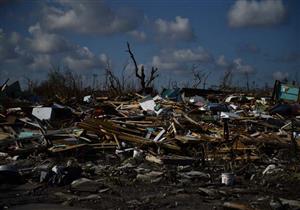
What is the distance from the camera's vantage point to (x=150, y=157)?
9156 millimetres

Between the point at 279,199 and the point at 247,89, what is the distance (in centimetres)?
1575

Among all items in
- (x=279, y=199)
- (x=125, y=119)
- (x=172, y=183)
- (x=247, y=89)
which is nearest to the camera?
(x=279, y=199)

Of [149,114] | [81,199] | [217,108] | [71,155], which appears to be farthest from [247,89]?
[81,199]

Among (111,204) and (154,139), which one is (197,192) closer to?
(111,204)

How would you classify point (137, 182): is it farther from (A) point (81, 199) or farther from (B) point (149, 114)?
(B) point (149, 114)

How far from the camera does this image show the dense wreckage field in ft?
20.6

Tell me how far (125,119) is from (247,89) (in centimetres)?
1036

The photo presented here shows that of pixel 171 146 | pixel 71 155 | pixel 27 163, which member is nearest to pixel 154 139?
pixel 171 146

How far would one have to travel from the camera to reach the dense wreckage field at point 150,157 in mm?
6281

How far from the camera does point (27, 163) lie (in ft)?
30.2

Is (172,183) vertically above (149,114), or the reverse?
(149,114)

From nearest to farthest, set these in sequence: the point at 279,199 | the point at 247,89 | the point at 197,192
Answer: the point at 279,199 < the point at 197,192 < the point at 247,89

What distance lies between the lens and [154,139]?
34.1 feet

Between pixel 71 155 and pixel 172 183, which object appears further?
pixel 71 155
